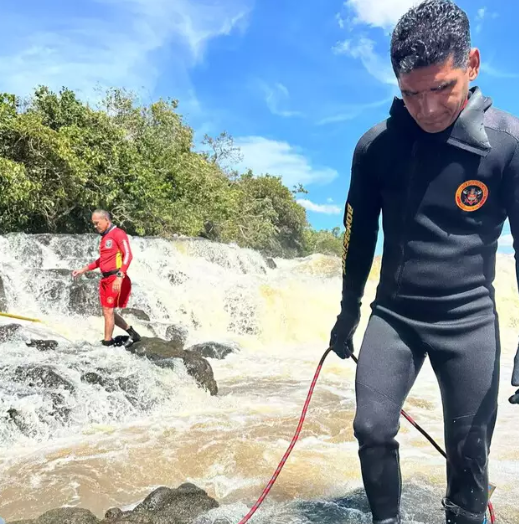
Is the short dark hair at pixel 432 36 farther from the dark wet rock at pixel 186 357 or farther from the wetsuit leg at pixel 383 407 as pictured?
the dark wet rock at pixel 186 357

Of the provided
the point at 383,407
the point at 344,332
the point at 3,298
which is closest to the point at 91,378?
the point at 344,332

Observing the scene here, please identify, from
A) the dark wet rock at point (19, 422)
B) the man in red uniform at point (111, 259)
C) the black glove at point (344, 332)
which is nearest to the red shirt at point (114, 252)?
the man in red uniform at point (111, 259)

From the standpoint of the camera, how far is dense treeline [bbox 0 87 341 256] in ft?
59.2

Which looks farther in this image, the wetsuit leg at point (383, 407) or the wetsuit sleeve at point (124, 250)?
the wetsuit sleeve at point (124, 250)

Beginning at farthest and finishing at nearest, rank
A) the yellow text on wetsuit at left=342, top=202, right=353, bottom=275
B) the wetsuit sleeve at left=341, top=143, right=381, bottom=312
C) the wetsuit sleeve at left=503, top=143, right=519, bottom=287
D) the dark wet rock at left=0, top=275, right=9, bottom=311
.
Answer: the dark wet rock at left=0, top=275, right=9, bottom=311 → the yellow text on wetsuit at left=342, top=202, right=353, bottom=275 → the wetsuit sleeve at left=341, top=143, right=381, bottom=312 → the wetsuit sleeve at left=503, top=143, right=519, bottom=287

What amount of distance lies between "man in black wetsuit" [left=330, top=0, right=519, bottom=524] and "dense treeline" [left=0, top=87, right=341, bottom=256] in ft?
52.7

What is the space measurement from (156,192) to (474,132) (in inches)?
866

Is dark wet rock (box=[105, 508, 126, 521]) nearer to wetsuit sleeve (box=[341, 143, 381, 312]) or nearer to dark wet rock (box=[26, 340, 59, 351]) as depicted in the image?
wetsuit sleeve (box=[341, 143, 381, 312])

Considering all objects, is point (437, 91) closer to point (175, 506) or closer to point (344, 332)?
point (344, 332)

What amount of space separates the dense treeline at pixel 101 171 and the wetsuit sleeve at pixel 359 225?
1581 centimetres

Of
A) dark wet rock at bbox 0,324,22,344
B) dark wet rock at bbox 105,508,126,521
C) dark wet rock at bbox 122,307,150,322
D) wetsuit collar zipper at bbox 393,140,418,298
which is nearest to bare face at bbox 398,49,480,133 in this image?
wetsuit collar zipper at bbox 393,140,418,298

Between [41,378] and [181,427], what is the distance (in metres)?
1.90

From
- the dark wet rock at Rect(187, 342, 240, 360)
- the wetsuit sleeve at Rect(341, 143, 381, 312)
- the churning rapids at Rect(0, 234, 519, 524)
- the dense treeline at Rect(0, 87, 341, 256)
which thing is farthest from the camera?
the dense treeline at Rect(0, 87, 341, 256)

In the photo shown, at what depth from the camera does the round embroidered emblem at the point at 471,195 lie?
2076 mm
